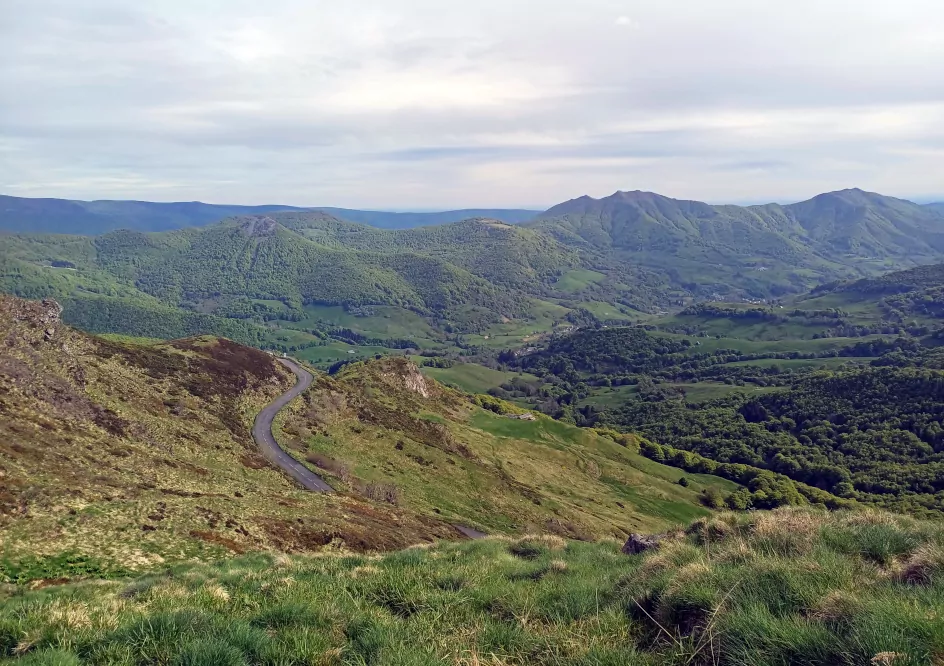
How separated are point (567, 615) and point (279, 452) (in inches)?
2854

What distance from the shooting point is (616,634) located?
834 centimetres

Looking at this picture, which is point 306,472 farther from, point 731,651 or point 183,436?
point 731,651

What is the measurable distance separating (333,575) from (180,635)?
20.4 ft

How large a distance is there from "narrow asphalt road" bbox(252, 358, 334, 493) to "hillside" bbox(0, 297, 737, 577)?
2218 millimetres

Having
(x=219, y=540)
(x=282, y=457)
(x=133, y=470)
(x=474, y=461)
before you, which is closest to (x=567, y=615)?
(x=219, y=540)

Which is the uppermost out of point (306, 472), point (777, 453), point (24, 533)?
point (24, 533)

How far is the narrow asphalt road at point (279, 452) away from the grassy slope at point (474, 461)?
9.47 feet

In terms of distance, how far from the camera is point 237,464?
60969 millimetres

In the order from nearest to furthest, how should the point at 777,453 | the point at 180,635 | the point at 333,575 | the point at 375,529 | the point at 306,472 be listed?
the point at 180,635, the point at 333,575, the point at 375,529, the point at 306,472, the point at 777,453

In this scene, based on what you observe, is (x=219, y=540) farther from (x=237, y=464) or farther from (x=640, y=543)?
(x=640, y=543)

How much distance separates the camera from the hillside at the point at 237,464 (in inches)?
1389

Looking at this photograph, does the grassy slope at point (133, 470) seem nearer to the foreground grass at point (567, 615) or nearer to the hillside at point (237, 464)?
the hillside at point (237, 464)

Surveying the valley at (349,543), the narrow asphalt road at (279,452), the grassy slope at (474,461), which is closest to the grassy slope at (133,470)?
the valley at (349,543)

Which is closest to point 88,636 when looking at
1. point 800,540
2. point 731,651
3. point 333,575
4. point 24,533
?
point 333,575
